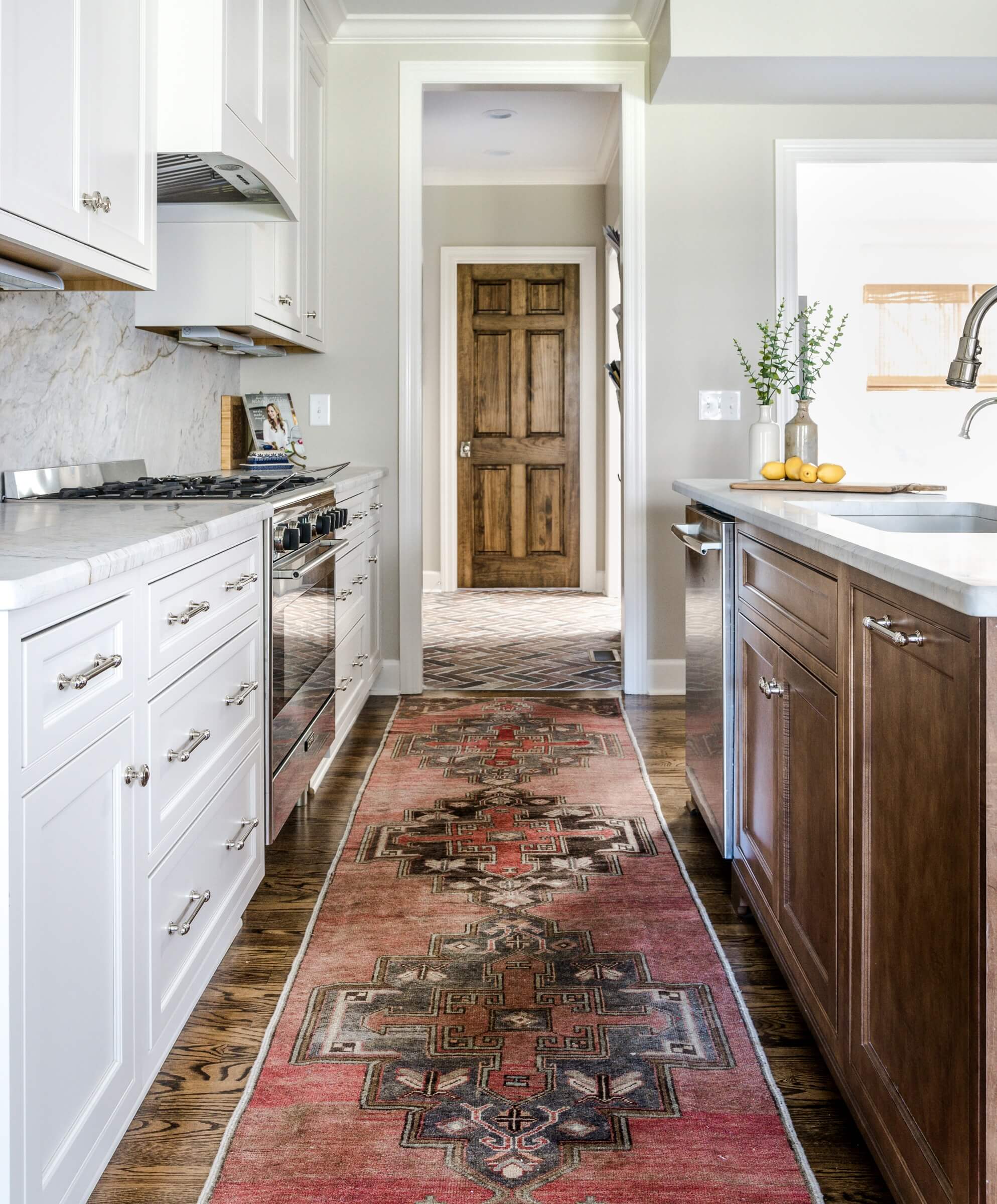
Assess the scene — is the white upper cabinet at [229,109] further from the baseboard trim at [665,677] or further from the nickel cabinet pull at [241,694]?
the baseboard trim at [665,677]

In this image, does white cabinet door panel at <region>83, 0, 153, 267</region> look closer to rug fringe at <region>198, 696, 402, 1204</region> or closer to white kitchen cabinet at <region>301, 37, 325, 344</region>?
rug fringe at <region>198, 696, 402, 1204</region>

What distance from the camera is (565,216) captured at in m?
7.43

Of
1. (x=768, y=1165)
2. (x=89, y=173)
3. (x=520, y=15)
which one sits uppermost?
(x=520, y=15)

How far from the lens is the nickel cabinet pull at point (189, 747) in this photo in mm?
1692

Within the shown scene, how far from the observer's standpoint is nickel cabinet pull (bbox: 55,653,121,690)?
123 cm

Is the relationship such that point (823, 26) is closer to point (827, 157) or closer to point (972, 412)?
point (827, 157)

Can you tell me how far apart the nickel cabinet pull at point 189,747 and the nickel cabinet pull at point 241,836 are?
0.96 feet

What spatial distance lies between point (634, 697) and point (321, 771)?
65.2 inches

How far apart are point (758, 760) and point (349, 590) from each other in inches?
71.3

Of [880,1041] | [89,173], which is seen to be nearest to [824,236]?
[89,173]

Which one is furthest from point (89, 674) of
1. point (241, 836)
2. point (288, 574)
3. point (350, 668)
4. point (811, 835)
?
point (350, 668)

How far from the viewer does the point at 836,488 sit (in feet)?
8.82

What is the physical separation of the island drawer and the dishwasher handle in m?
0.09

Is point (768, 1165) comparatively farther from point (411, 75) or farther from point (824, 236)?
point (824, 236)
